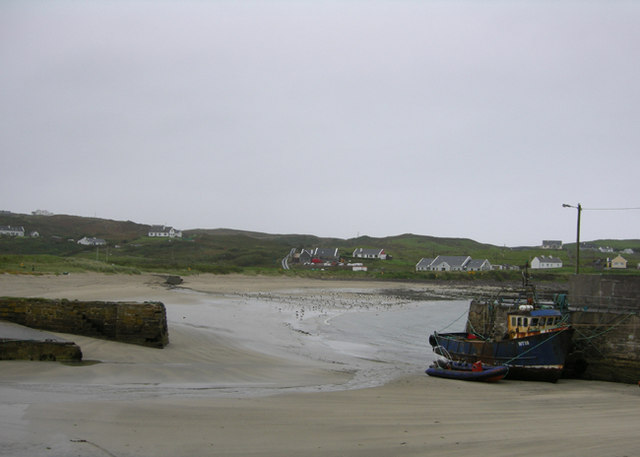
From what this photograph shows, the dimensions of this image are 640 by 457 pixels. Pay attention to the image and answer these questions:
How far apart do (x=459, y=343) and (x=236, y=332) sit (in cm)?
1014

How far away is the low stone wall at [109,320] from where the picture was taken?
643 inches

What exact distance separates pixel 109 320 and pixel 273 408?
872 cm

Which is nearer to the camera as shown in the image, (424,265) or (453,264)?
(424,265)

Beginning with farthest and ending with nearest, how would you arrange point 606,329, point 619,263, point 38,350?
point 619,263 → point 606,329 → point 38,350

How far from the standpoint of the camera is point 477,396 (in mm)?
15172

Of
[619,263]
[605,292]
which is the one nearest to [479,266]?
[619,263]

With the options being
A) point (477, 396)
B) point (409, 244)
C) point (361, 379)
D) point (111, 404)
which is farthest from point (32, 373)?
point (409, 244)

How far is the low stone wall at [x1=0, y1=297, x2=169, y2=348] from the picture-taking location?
16328mm

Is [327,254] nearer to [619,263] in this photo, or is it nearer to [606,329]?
[619,263]

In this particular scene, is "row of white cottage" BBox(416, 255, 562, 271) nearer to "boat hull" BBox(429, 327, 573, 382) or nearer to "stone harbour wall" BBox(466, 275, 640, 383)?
"stone harbour wall" BBox(466, 275, 640, 383)

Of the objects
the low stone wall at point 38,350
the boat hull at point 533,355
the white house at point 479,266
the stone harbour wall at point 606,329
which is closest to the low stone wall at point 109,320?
the low stone wall at point 38,350

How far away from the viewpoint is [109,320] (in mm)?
16703

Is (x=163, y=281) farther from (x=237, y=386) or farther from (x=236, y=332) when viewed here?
(x=237, y=386)

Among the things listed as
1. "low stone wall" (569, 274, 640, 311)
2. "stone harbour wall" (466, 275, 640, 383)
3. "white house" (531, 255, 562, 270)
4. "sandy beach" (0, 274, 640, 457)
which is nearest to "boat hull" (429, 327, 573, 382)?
"sandy beach" (0, 274, 640, 457)
